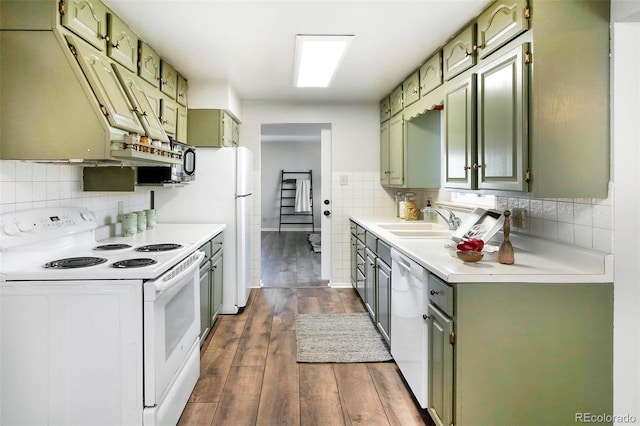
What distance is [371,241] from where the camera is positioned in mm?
3355

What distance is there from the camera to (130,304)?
1701 mm

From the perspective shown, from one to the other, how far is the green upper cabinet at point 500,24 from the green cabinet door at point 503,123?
0.29ft

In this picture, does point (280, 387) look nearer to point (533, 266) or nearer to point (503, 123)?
point (533, 266)

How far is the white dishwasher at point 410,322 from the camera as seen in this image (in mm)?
1989

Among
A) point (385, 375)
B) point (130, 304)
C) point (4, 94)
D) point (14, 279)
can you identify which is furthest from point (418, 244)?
point (4, 94)

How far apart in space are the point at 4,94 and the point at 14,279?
0.88 m

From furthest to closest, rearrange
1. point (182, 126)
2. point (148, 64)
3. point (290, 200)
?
point (290, 200), point (182, 126), point (148, 64)

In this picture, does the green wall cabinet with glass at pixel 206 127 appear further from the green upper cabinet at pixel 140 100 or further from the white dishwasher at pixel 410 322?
the white dishwasher at pixel 410 322

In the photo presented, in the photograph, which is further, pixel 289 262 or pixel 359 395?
pixel 289 262

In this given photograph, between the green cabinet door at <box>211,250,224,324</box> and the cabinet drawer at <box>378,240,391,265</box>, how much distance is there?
1.36 meters

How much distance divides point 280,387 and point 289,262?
3.81 m

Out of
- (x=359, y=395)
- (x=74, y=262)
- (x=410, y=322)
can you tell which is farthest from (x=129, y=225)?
(x=410, y=322)

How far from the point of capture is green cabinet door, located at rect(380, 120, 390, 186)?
430 cm

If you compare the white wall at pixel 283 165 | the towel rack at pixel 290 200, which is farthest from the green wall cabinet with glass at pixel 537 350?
the white wall at pixel 283 165
